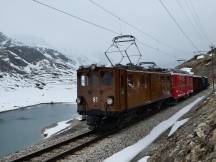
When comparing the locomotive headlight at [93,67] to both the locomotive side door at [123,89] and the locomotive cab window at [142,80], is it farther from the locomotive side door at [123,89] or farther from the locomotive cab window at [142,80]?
the locomotive cab window at [142,80]

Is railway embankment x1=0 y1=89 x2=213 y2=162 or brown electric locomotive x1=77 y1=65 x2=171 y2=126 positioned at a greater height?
brown electric locomotive x1=77 y1=65 x2=171 y2=126

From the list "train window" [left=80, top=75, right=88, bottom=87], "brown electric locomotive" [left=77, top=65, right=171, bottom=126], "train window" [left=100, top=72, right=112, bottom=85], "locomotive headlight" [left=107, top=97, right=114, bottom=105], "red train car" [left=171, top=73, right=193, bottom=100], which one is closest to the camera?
"locomotive headlight" [left=107, top=97, right=114, bottom=105]

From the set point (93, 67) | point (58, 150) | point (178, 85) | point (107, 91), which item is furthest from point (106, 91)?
point (178, 85)

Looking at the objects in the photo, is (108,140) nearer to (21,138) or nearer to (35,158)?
(35,158)

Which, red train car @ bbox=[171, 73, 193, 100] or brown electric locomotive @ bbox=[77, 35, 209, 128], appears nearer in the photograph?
brown electric locomotive @ bbox=[77, 35, 209, 128]

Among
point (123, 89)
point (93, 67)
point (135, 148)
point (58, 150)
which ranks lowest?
point (58, 150)

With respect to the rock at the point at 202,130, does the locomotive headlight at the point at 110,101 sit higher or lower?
higher

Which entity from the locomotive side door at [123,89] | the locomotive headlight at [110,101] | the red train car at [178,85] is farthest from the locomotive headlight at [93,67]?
the red train car at [178,85]

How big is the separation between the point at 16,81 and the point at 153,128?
165182 mm

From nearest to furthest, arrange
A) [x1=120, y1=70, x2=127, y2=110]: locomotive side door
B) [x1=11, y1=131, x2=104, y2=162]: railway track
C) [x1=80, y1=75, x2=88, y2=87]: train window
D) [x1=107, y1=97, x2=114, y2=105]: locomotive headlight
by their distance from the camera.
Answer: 1. [x1=11, y1=131, x2=104, y2=162]: railway track
2. [x1=107, y1=97, x2=114, y2=105]: locomotive headlight
3. [x1=120, y1=70, x2=127, y2=110]: locomotive side door
4. [x1=80, y1=75, x2=88, y2=87]: train window

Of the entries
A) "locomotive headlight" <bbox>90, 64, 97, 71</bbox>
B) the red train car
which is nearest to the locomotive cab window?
"locomotive headlight" <bbox>90, 64, 97, 71</bbox>

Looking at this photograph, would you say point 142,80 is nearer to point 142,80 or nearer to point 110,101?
point 142,80

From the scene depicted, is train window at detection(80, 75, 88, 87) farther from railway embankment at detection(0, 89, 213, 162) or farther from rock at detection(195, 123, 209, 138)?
rock at detection(195, 123, 209, 138)

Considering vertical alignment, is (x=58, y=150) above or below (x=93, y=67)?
below
